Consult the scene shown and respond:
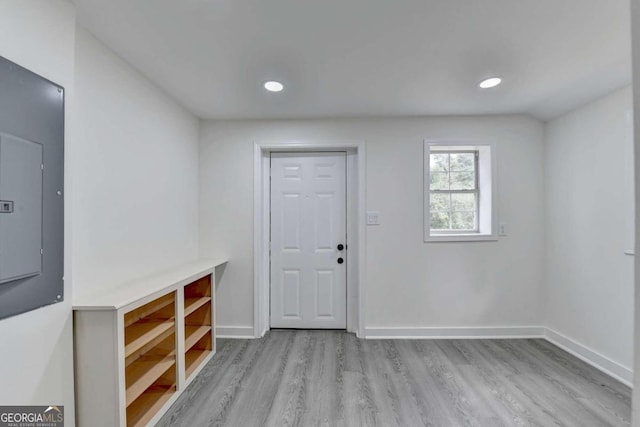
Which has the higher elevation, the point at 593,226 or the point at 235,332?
the point at 593,226

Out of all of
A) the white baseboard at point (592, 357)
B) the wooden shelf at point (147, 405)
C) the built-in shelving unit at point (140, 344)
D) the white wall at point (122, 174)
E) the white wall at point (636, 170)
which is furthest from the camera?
the white baseboard at point (592, 357)

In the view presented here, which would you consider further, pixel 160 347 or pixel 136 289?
pixel 160 347

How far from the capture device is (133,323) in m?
2.06

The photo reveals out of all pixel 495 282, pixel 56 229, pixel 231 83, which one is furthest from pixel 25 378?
pixel 495 282

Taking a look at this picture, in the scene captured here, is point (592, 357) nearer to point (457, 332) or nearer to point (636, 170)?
point (457, 332)

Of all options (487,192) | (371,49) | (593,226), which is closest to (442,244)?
(487,192)

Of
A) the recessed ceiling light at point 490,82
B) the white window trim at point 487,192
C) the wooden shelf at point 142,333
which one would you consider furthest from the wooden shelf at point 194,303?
the recessed ceiling light at point 490,82

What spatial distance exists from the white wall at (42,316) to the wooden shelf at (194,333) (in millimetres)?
988

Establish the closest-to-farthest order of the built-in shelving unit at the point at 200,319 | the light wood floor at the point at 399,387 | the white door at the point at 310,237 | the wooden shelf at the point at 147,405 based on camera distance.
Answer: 1. the wooden shelf at the point at 147,405
2. the light wood floor at the point at 399,387
3. the built-in shelving unit at the point at 200,319
4. the white door at the point at 310,237

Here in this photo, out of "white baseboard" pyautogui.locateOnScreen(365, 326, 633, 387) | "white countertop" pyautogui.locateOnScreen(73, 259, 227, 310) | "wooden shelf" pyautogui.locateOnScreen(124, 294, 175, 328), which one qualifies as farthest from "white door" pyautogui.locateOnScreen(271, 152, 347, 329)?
"wooden shelf" pyautogui.locateOnScreen(124, 294, 175, 328)

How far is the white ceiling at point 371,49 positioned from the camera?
154 centimetres

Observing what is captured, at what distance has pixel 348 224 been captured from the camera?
3.24 metres

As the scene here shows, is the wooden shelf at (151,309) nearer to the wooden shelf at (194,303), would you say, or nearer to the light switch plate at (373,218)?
the wooden shelf at (194,303)
